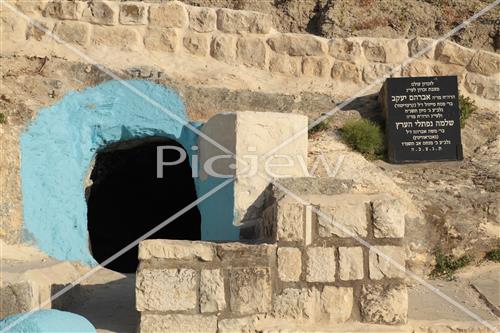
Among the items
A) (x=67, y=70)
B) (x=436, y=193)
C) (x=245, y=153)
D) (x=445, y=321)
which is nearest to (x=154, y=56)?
(x=67, y=70)

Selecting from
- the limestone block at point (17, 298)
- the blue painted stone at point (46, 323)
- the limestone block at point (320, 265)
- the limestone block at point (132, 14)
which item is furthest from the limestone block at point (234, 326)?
the limestone block at point (132, 14)

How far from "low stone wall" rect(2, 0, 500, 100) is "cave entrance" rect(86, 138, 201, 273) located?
4.21 feet

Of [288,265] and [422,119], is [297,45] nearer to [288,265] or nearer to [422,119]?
[422,119]

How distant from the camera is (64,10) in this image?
7789 mm

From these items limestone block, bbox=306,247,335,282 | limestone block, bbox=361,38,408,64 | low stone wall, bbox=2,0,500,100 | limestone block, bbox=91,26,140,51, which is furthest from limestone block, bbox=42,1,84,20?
limestone block, bbox=306,247,335,282

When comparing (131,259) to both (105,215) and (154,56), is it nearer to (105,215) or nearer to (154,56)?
(105,215)

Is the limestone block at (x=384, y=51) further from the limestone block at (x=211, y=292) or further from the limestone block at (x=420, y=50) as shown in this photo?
the limestone block at (x=211, y=292)

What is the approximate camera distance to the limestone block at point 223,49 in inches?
313

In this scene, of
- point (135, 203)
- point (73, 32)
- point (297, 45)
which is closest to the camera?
point (73, 32)

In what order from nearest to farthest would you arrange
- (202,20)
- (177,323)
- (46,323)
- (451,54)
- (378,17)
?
(46,323) → (177,323) → (202,20) → (451,54) → (378,17)

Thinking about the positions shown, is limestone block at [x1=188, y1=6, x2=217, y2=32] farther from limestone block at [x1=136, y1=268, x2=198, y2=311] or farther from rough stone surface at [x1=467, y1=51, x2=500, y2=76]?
limestone block at [x1=136, y1=268, x2=198, y2=311]

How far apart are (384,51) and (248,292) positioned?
4.97m

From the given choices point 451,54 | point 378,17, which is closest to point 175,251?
point 451,54

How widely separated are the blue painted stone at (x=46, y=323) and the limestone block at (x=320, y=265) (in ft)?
4.31
